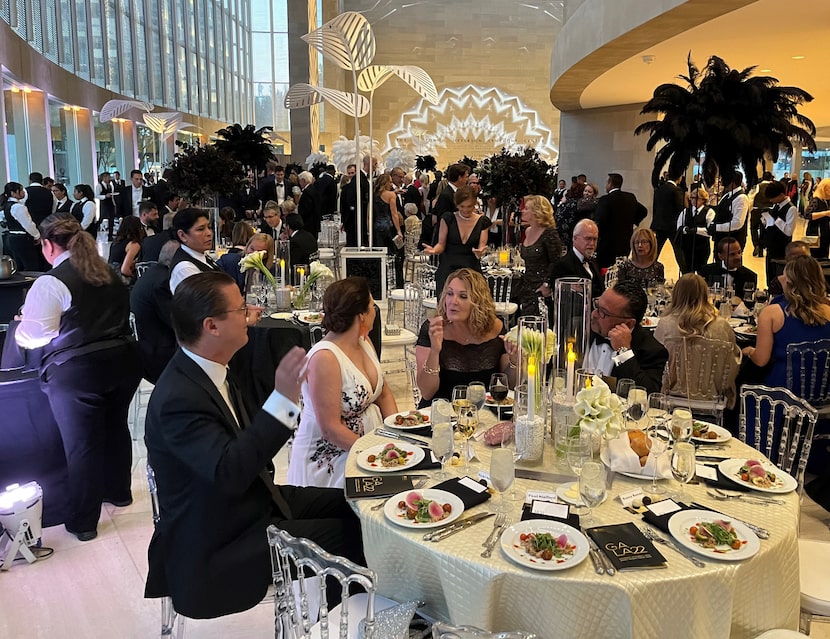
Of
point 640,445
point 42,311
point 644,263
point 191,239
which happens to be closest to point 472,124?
point 644,263

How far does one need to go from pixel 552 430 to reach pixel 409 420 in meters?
0.64

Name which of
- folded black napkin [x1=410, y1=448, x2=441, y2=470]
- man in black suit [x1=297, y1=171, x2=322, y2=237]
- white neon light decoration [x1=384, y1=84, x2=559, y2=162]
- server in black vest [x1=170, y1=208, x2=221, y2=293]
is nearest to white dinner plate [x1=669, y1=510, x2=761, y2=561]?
folded black napkin [x1=410, y1=448, x2=441, y2=470]

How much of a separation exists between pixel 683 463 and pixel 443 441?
2.55 feet

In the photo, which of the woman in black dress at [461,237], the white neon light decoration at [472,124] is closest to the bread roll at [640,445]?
the woman in black dress at [461,237]

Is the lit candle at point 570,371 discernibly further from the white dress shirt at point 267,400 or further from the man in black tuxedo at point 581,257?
the man in black tuxedo at point 581,257

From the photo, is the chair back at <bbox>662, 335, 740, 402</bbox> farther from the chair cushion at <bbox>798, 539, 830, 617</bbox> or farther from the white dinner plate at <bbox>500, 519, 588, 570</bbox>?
the white dinner plate at <bbox>500, 519, 588, 570</bbox>

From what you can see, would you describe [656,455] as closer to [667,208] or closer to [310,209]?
[667,208]

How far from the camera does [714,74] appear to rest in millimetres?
6215

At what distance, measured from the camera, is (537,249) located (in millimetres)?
5816

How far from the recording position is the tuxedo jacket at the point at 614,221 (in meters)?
9.27

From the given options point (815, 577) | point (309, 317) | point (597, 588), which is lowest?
point (815, 577)

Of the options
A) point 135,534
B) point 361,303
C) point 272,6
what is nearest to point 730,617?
point 361,303

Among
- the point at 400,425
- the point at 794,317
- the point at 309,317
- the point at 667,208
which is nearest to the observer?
the point at 400,425

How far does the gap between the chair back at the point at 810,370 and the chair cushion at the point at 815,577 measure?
1595mm
